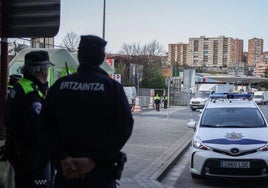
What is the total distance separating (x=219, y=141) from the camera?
868 cm

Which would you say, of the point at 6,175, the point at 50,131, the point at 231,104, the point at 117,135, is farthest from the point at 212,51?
the point at 117,135

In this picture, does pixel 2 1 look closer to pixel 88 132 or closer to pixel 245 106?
pixel 88 132

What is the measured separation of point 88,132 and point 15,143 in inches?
46.8

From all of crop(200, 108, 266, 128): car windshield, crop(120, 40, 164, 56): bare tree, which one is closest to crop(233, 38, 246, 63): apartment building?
crop(120, 40, 164, 56): bare tree

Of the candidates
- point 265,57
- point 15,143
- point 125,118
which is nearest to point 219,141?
point 15,143

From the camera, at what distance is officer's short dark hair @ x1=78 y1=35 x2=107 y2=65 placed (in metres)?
3.28

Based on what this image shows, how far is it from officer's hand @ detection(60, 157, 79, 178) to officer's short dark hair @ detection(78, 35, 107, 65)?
2.26ft

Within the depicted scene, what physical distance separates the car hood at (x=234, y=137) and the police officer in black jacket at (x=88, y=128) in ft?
18.7

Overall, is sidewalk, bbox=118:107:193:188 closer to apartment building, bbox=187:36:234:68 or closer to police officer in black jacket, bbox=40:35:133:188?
police officer in black jacket, bbox=40:35:133:188

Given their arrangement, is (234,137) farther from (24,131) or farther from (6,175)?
(24,131)

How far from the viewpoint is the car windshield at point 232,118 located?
9.73 meters

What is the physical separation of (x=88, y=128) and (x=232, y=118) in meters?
7.29

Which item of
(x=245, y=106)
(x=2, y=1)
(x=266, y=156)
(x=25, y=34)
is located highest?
(x=2, y=1)

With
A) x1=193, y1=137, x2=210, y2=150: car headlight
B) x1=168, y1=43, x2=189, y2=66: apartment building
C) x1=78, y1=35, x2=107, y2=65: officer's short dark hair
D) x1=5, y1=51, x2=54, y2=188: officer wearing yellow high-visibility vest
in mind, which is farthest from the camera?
x1=168, y1=43, x2=189, y2=66: apartment building
